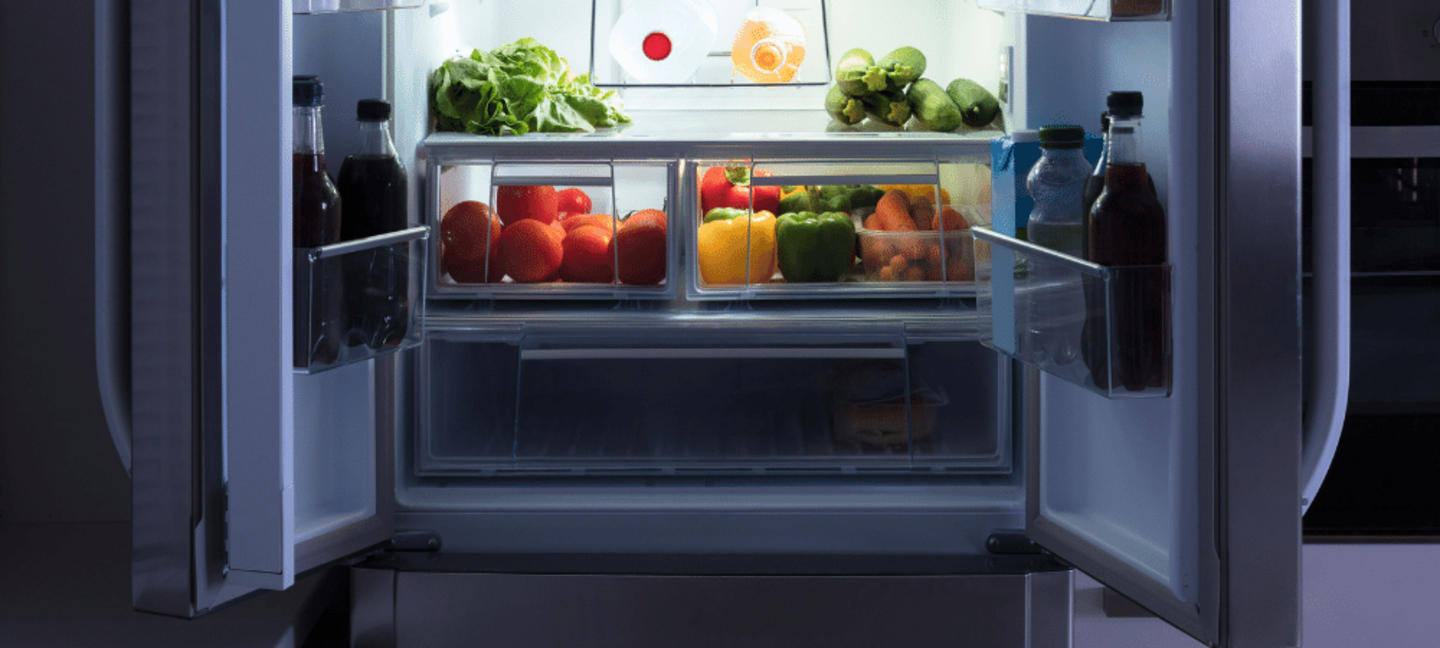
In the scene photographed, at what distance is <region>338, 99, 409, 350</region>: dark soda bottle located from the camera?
131cm

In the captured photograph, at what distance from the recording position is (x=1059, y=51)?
148cm

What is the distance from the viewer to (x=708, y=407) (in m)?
1.73

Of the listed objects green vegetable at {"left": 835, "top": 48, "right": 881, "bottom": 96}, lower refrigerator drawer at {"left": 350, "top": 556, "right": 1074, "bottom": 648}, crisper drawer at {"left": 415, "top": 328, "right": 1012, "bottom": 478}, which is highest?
green vegetable at {"left": 835, "top": 48, "right": 881, "bottom": 96}

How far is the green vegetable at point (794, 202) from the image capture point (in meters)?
1.74

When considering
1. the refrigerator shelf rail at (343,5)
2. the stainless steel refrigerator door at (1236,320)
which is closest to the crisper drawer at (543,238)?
the refrigerator shelf rail at (343,5)

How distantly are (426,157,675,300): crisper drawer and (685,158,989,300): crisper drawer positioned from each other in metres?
0.07

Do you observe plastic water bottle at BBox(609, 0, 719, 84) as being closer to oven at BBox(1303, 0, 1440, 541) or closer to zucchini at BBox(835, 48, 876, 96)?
zucchini at BBox(835, 48, 876, 96)

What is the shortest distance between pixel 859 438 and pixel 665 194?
490 millimetres

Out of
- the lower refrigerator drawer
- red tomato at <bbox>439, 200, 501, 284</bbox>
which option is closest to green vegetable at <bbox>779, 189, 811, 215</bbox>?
red tomato at <bbox>439, 200, 501, 284</bbox>

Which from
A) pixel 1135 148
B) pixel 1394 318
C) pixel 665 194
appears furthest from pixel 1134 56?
pixel 665 194

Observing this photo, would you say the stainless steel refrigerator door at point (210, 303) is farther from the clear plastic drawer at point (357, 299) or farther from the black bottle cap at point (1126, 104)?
the black bottle cap at point (1126, 104)

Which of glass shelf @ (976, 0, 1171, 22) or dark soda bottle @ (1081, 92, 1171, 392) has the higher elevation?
glass shelf @ (976, 0, 1171, 22)

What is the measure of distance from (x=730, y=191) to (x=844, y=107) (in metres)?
0.23

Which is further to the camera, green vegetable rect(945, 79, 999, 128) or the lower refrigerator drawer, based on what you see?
green vegetable rect(945, 79, 999, 128)
